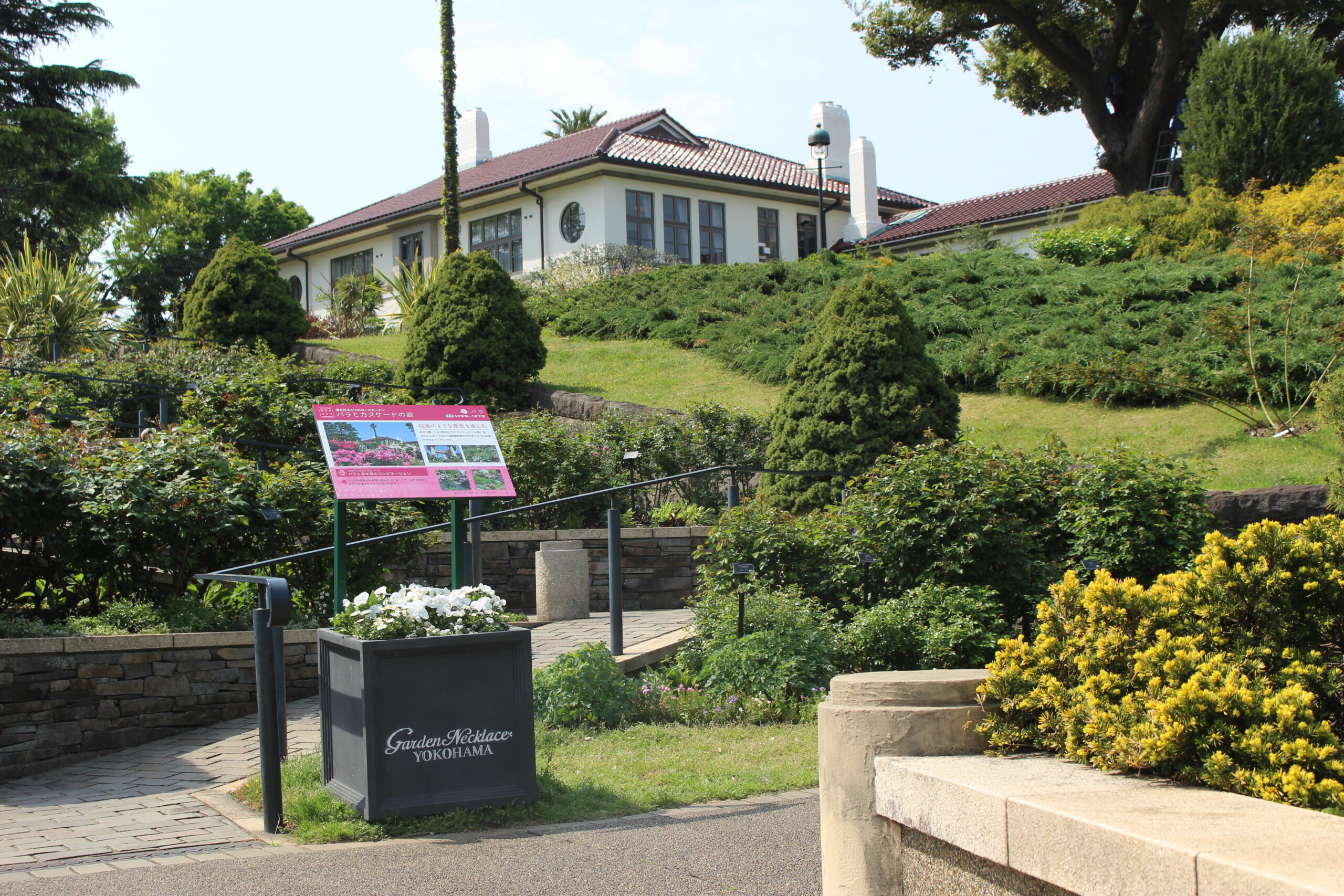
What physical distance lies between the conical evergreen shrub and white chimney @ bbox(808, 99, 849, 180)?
2181cm

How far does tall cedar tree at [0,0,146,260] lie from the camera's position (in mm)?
26844

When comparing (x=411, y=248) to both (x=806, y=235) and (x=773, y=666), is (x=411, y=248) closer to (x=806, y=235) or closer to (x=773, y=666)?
(x=806, y=235)

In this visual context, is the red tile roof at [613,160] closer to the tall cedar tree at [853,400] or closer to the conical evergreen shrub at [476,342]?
the conical evergreen shrub at [476,342]

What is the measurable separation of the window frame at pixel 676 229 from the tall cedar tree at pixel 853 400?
2137 cm

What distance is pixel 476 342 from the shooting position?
16.6 m

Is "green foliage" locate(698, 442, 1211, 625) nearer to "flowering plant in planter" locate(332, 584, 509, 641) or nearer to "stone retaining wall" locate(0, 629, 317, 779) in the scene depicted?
"flowering plant in planter" locate(332, 584, 509, 641)

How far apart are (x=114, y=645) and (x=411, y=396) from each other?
31.9 ft

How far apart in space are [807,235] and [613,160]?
8097 mm

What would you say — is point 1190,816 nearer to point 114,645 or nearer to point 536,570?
point 114,645

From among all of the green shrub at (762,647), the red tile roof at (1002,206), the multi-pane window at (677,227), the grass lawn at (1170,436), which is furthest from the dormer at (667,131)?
the green shrub at (762,647)

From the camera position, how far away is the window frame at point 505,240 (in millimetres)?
33069

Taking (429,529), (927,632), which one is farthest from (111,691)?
(927,632)

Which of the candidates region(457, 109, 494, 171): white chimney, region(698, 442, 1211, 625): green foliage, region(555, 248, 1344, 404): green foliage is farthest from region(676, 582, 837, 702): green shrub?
region(457, 109, 494, 171): white chimney

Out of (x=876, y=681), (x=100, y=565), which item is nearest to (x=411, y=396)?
(x=100, y=565)
